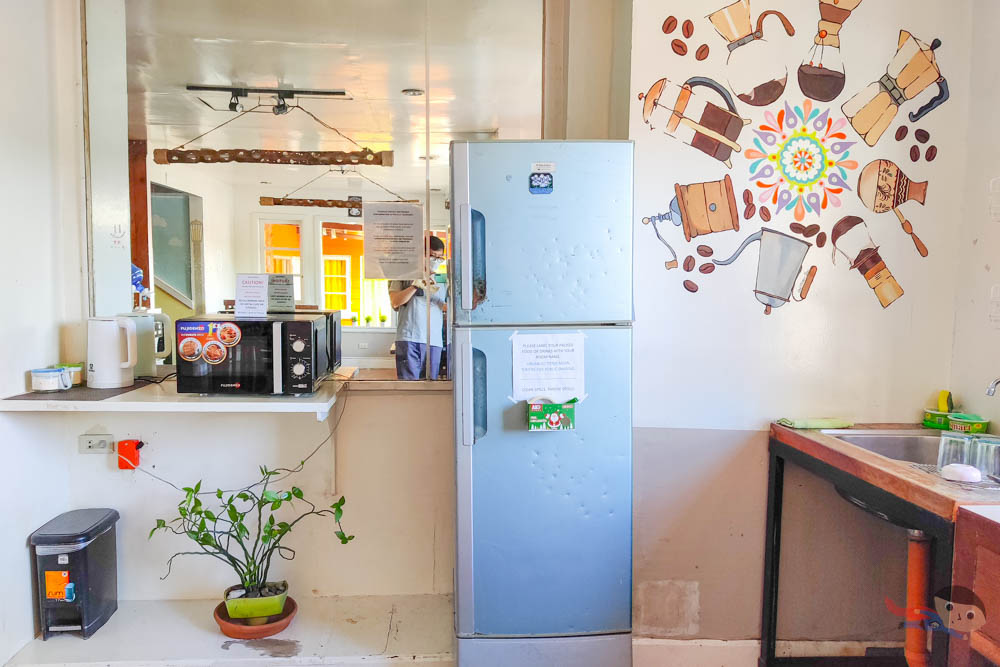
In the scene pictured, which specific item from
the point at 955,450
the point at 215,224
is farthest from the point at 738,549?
the point at 215,224

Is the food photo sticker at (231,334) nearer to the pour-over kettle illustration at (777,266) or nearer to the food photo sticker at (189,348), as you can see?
the food photo sticker at (189,348)

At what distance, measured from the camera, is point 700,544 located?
2104 mm

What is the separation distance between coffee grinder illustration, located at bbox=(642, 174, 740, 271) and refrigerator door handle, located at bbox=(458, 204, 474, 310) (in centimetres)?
65

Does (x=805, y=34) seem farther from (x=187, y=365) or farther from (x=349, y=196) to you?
(x=349, y=196)

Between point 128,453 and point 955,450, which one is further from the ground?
point 955,450

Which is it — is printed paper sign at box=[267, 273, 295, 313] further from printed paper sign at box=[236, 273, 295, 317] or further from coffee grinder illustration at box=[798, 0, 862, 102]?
coffee grinder illustration at box=[798, 0, 862, 102]

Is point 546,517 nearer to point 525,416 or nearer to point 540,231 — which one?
point 525,416

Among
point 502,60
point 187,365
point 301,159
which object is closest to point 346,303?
point 301,159

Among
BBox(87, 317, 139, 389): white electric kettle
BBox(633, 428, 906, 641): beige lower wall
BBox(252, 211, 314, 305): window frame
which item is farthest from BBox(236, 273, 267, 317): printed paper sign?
BBox(633, 428, 906, 641): beige lower wall

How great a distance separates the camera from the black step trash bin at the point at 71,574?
6.56ft

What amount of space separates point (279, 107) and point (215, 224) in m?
1.01

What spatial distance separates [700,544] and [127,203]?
8.29 ft

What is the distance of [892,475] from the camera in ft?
4.87

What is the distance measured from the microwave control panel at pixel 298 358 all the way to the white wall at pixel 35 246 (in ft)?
2.90
